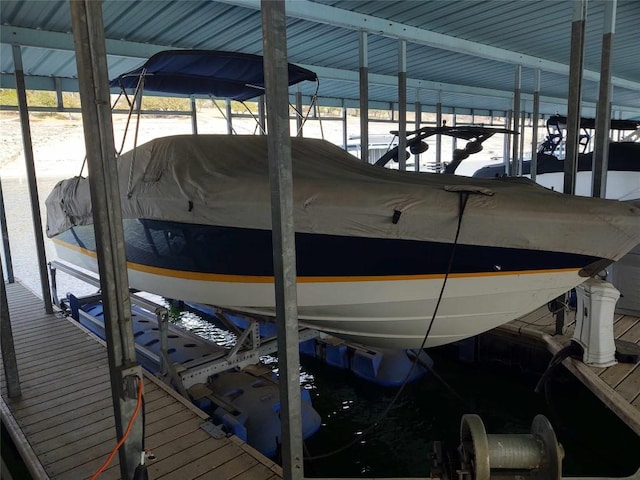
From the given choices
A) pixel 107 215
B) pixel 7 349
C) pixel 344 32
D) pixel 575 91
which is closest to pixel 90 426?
pixel 7 349

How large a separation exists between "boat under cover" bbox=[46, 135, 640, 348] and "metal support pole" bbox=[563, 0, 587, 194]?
77 cm

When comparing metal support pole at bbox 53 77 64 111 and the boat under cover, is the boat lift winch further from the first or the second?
metal support pole at bbox 53 77 64 111

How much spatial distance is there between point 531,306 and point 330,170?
1.48 metres

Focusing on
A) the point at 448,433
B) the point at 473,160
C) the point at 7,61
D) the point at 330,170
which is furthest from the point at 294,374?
the point at 473,160

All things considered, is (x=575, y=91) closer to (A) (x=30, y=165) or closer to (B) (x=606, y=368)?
(B) (x=606, y=368)

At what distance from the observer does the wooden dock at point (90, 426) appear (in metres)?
2.44

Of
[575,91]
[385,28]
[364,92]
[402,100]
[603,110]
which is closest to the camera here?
[575,91]

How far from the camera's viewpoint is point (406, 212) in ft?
8.30

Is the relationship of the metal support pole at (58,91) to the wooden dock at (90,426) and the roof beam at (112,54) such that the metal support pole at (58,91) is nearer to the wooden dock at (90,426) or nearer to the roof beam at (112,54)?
the roof beam at (112,54)

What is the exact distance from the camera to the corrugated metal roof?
479 cm

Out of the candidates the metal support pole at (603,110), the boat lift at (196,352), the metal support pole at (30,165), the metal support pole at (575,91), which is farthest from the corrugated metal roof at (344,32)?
the boat lift at (196,352)

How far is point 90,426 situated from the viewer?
9.30 feet

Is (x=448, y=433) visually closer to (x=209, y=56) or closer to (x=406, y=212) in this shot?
(x=406, y=212)

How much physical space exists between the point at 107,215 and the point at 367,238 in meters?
1.40
